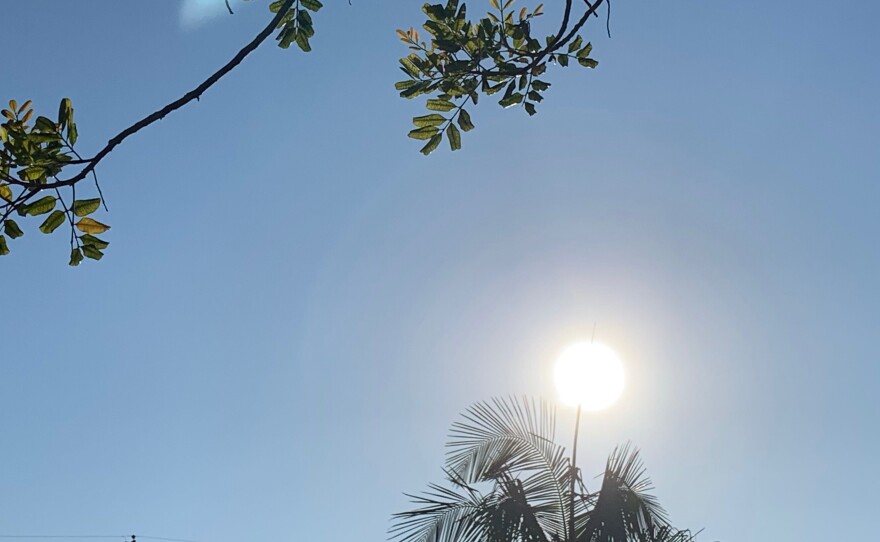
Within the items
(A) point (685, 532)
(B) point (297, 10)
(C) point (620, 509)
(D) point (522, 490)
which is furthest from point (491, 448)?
(B) point (297, 10)

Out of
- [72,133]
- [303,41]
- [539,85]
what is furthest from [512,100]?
[72,133]

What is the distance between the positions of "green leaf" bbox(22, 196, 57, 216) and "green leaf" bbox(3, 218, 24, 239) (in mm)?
132

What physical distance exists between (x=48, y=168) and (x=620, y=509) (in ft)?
20.0

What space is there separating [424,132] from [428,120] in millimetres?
Result: 51

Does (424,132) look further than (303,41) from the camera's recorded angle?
Yes

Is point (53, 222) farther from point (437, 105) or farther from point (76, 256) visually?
point (437, 105)

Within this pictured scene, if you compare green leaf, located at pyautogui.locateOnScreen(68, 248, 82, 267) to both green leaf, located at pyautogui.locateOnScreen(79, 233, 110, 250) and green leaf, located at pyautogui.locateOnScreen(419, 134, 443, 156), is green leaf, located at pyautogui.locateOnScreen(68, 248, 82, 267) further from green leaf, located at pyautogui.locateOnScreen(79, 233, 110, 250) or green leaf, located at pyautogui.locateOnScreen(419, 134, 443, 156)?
green leaf, located at pyautogui.locateOnScreen(419, 134, 443, 156)

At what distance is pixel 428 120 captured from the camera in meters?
3.63

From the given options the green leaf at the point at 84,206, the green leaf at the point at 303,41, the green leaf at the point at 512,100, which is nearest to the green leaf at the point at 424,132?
the green leaf at the point at 512,100

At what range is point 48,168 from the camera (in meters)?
2.96

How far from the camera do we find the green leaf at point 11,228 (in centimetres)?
308

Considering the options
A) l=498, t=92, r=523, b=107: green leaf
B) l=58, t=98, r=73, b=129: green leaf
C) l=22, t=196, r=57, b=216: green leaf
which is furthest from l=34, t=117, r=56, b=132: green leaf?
l=498, t=92, r=523, b=107: green leaf

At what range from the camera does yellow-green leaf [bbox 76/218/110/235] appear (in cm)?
296

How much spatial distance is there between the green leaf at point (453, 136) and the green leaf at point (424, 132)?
0.18ft
